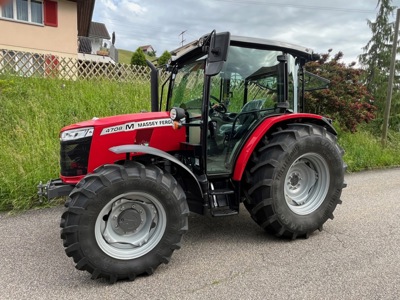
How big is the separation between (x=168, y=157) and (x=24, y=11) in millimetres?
15933

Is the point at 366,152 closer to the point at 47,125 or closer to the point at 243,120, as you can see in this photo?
the point at 243,120

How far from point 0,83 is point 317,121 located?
276 inches

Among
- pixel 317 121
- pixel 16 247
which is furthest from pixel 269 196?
pixel 16 247

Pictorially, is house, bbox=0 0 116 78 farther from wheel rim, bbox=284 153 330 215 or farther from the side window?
wheel rim, bbox=284 153 330 215

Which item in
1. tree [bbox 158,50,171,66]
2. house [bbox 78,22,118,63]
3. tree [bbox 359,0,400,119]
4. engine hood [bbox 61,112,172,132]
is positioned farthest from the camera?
house [bbox 78,22,118,63]

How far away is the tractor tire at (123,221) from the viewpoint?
261cm

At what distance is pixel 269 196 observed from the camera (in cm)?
332

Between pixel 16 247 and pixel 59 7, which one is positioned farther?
pixel 59 7

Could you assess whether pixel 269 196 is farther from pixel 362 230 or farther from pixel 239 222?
pixel 362 230

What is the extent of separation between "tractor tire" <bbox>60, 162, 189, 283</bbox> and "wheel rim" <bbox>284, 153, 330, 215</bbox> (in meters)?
1.41

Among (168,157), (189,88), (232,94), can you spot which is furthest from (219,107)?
(168,157)

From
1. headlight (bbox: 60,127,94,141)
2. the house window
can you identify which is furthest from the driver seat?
the house window

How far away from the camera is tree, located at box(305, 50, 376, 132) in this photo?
9.20m

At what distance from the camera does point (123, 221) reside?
2.86m
